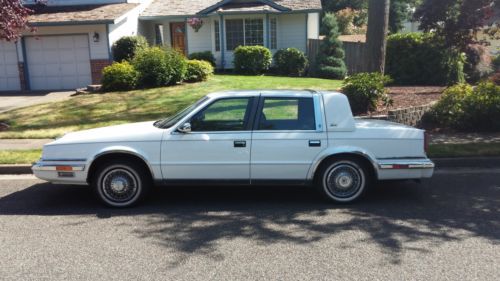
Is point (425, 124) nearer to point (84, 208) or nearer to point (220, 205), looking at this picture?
point (220, 205)

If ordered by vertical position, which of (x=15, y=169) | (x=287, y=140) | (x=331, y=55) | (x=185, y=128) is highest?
(x=331, y=55)

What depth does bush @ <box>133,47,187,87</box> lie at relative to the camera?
17.4m

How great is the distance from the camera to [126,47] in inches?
831

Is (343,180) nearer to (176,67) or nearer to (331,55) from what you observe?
(176,67)

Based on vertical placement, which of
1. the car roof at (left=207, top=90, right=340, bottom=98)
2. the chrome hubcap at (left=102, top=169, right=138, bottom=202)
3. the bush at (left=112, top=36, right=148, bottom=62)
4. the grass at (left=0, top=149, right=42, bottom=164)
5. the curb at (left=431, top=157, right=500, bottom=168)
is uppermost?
the bush at (left=112, top=36, right=148, bottom=62)

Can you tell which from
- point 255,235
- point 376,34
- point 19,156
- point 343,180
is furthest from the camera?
point 376,34

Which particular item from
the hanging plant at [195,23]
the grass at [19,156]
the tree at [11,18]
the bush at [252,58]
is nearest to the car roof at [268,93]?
the grass at [19,156]

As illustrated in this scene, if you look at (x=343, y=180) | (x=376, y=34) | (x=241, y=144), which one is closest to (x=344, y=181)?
(x=343, y=180)

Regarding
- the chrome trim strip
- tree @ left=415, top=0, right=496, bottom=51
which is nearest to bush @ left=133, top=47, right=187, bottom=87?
tree @ left=415, top=0, right=496, bottom=51

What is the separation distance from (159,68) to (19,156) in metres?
8.64

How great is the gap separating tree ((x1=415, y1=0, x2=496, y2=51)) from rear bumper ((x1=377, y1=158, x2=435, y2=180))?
5.83 meters

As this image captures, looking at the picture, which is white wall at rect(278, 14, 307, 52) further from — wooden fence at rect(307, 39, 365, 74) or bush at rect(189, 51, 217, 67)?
bush at rect(189, 51, 217, 67)

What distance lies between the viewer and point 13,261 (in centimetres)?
486

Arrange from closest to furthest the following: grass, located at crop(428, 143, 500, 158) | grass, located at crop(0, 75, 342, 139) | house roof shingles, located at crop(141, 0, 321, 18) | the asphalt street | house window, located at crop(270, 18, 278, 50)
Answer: the asphalt street, grass, located at crop(428, 143, 500, 158), grass, located at crop(0, 75, 342, 139), house roof shingles, located at crop(141, 0, 321, 18), house window, located at crop(270, 18, 278, 50)
